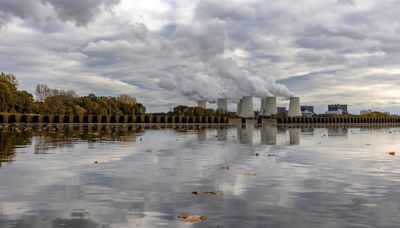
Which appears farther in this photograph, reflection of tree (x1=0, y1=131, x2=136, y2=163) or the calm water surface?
reflection of tree (x1=0, y1=131, x2=136, y2=163)

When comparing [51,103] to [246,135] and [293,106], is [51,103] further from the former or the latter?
[246,135]

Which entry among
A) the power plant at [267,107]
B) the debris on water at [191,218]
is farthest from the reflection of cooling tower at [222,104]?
the debris on water at [191,218]

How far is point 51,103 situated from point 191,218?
5868 inches

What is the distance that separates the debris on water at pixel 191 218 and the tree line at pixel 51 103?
107 m

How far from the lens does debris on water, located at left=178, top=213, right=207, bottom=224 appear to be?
22.5 feet

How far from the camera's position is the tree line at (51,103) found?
109950 millimetres

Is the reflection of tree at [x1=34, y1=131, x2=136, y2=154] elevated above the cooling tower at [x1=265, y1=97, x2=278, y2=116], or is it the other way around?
the cooling tower at [x1=265, y1=97, x2=278, y2=116]

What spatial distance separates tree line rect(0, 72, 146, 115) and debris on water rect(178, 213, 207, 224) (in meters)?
107

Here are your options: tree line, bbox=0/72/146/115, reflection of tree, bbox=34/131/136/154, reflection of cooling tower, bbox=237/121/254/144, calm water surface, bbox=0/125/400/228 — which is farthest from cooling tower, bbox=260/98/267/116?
calm water surface, bbox=0/125/400/228

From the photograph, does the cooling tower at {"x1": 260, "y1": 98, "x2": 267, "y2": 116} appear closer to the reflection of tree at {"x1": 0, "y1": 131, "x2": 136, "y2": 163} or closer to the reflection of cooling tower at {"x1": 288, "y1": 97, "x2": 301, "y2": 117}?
the reflection of cooling tower at {"x1": 288, "y1": 97, "x2": 301, "y2": 117}

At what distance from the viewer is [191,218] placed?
7008 millimetres

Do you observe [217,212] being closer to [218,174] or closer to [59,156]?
[218,174]

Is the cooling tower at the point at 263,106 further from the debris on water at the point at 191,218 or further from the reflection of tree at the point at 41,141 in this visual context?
the debris on water at the point at 191,218

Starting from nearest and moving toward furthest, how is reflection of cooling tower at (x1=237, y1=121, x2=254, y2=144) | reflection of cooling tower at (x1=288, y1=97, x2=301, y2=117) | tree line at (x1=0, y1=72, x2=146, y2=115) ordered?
1. reflection of cooling tower at (x1=237, y1=121, x2=254, y2=144)
2. tree line at (x1=0, y1=72, x2=146, y2=115)
3. reflection of cooling tower at (x1=288, y1=97, x2=301, y2=117)
